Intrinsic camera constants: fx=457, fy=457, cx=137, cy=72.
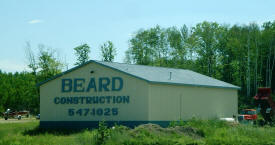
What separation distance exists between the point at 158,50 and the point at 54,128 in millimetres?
49706

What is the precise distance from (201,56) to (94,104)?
43923 millimetres

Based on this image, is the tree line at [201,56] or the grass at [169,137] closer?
the grass at [169,137]

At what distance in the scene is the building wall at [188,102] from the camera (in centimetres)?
3309

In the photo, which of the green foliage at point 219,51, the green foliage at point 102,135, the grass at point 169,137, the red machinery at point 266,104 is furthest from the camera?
the green foliage at point 219,51

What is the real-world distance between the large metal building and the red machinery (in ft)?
13.0

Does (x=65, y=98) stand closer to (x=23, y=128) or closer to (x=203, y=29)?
(x=23, y=128)

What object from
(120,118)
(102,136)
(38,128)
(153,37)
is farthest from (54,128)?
(153,37)

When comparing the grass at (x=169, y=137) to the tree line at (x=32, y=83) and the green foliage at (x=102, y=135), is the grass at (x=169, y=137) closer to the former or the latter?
the green foliage at (x=102, y=135)

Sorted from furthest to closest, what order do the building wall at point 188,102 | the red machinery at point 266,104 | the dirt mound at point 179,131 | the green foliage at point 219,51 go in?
the green foliage at point 219,51, the red machinery at point 266,104, the building wall at point 188,102, the dirt mound at point 179,131

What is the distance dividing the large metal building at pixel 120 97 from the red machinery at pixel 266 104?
13.0ft

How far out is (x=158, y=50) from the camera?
8381 cm

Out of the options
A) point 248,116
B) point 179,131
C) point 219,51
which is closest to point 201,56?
point 219,51

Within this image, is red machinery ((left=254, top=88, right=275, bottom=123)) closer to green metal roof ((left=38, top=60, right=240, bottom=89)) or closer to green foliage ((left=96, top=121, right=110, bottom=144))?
green metal roof ((left=38, top=60, right=240, bottom=89))

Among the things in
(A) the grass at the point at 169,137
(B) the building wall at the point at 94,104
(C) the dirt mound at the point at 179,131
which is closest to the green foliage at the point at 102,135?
(A) the grass at the point at 169,137
